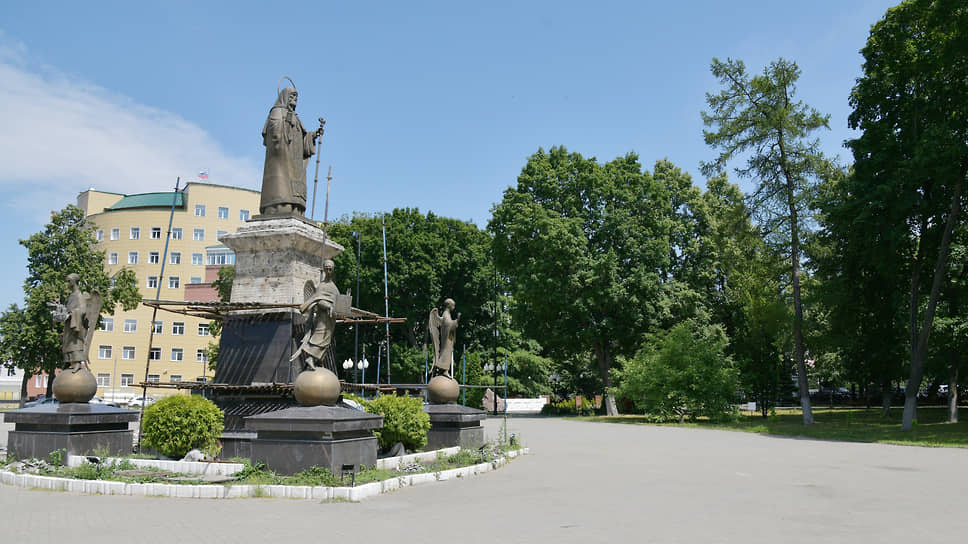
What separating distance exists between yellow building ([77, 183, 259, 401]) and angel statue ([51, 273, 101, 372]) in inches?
1988

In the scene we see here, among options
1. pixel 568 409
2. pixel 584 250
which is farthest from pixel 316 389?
pixel 568 409

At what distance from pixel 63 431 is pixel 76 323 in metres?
2.29

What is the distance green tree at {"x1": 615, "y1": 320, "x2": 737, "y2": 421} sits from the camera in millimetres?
28234

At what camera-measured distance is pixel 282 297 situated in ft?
43.0

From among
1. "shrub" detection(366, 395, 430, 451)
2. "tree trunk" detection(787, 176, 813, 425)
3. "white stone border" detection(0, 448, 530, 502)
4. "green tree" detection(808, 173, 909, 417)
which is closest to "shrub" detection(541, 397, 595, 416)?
"green tree" detection(808, 173, 909, 417)

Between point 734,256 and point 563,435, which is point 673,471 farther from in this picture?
point 734,256

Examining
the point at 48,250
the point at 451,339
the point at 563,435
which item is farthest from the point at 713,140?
the point at 48,250

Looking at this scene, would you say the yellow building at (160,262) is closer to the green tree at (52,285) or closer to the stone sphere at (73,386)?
the green tree at (52,285)

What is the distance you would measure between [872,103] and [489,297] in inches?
947

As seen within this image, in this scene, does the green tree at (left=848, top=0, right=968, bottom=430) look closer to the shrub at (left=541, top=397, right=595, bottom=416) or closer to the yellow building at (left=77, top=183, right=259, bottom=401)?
the shrub at (left=541, top=397, right=595, bottom=416)

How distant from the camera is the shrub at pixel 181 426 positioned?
11062 millimetres

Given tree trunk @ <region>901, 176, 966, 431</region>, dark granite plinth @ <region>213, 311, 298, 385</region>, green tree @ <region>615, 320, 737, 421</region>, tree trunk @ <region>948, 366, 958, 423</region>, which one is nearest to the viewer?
dark granite plinth @ <region>213, 311, 298, 385</region>

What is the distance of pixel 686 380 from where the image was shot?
93.5 feet

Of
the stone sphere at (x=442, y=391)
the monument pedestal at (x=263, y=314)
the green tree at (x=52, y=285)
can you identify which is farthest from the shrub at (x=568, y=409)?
the monument pedestal at (x=263, y=314)
